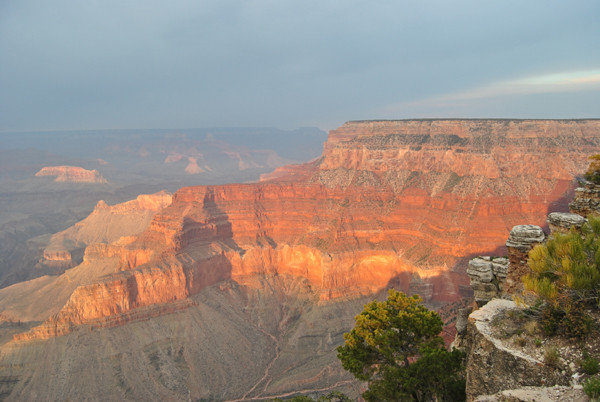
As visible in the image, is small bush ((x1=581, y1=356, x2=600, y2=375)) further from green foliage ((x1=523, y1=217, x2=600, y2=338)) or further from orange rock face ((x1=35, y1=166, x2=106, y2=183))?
orange rock face ((x1=35, y1=166, x2=106, y2=183))

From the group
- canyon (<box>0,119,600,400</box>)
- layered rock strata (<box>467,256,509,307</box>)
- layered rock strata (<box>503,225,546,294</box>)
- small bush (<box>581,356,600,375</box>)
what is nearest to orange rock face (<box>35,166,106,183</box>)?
canyon (<box>0,119,600,400</box>)

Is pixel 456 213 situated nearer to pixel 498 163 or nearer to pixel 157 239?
pixel 498 163

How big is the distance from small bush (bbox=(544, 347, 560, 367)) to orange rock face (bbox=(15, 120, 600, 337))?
142 feet

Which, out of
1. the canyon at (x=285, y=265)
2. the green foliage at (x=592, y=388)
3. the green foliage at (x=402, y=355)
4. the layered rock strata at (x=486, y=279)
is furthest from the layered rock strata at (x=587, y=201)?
the canyon at (x=285, y=265)

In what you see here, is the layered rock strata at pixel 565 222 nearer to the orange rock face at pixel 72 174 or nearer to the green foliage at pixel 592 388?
the green foliage at pixel 592 388

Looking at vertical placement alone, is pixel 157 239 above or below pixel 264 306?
above

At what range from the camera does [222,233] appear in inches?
2564

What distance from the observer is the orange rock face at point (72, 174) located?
18062 centimetres

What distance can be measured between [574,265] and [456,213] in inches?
1881

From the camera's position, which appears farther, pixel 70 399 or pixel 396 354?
pixel 70 399

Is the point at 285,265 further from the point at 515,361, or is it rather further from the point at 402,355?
the point at 515,361

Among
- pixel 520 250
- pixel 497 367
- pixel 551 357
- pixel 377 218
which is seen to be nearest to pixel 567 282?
pixel 551 357

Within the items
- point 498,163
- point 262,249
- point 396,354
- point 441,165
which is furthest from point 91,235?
point 396,354

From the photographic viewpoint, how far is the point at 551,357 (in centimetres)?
1096
